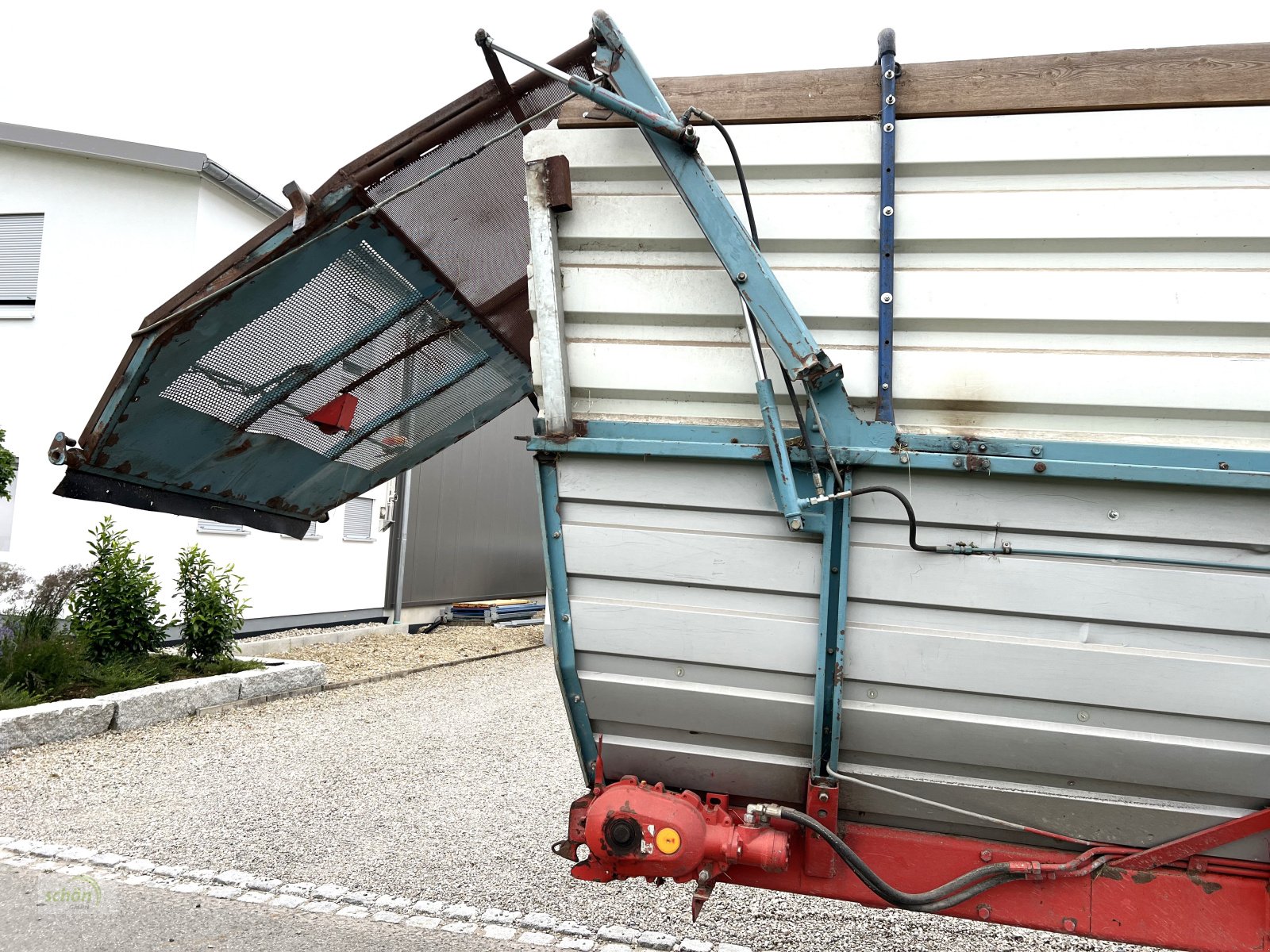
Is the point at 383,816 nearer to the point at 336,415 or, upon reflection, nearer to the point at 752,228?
the point at 336,415

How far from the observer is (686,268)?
2.45 m

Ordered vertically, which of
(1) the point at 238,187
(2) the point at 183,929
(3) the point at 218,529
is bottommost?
(2) the point at 183,929

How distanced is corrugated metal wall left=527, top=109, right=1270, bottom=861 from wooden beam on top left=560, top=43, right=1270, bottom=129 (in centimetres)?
4

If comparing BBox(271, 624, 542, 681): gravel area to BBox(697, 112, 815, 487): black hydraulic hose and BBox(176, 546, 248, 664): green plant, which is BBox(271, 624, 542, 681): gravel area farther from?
BBox(697, 112, 815, 487): black hydraulic hose

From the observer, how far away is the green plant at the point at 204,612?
7906 millimetres

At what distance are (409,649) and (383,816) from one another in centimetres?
690

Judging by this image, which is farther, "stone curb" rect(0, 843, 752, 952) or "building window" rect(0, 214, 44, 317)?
"building window" rect(0, 214, 44, 317)

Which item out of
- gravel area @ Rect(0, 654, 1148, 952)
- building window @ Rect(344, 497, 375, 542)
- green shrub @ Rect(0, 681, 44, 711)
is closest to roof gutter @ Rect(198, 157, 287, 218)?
building window @ Rect(344, 497, 375, 542)

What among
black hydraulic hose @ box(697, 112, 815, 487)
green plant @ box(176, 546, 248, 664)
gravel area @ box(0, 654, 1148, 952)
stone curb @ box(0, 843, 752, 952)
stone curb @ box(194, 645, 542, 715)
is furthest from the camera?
green plant @ box(176, 546, 248, 664)

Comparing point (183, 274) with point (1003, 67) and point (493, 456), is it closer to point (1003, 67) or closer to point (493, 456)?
point (493, 456)

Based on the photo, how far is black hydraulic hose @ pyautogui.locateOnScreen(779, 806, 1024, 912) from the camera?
238cm

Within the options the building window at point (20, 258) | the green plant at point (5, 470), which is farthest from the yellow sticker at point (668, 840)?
the building window at point (20, 258)

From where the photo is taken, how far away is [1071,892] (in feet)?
7.85
